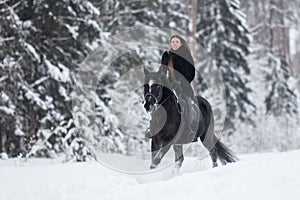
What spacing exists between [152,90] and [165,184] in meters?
1.66

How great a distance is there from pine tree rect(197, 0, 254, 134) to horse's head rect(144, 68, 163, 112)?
1573cm

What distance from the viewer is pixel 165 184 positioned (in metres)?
6.01

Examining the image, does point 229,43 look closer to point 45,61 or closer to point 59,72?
point 59,72

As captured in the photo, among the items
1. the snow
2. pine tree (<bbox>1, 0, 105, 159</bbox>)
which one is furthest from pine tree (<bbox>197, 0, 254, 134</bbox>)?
the snow

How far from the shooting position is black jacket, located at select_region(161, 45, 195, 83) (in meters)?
7.72

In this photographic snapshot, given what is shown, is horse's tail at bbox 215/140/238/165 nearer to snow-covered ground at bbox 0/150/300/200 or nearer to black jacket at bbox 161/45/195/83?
snow-covered ground at bbox 0/150/300/200

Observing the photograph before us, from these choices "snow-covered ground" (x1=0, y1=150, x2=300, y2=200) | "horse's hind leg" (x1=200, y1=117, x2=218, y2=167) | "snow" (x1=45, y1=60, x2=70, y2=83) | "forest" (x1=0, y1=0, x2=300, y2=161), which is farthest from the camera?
"snow" (x1=45, y1=60, x2=70, y2=83)

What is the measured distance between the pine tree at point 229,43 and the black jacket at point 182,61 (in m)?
14.9

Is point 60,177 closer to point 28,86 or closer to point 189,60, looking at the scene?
point 189,60

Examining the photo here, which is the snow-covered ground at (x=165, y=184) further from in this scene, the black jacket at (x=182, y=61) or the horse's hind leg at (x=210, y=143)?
the black jacket at (x=182, y=61)

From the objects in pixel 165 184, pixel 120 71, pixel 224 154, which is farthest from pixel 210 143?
pixel 120 71

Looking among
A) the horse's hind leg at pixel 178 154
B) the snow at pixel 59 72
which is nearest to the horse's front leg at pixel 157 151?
the horse's hind leg at pixel 178 154

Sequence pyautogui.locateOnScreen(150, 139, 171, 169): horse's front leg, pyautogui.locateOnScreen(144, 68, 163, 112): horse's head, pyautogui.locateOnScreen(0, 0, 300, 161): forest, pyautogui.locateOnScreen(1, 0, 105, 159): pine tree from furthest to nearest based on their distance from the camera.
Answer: pyautogui.locateOnScreen(0, 0, 300, 161): forest
pyautogui.locateOnScreen(1, 0, 105, 159): pine tree
pyautogui.locateOnScreen(150, 139, 171, 169): horse's front leg
pyautogui.locateOnScreen(144, 68, 163, 112): horse's head

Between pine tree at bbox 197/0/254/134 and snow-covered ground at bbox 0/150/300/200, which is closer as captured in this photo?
snow-covered ground at bbox 0/150/300/200
